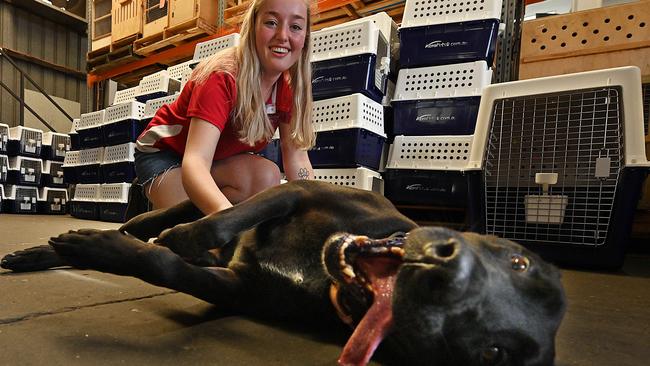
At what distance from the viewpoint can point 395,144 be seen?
9.89ft

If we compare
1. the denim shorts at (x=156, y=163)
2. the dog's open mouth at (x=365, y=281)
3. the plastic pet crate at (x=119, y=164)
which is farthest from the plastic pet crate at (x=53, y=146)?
the dog's open mouth at (x=365, y=281)

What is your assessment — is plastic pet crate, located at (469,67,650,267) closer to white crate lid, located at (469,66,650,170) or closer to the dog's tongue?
white crate lid, located at (469,66,650,170)

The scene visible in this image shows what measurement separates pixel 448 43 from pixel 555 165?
1.13 metres

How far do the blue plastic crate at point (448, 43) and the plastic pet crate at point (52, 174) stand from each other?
5254mm

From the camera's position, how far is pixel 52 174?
606 centimetres

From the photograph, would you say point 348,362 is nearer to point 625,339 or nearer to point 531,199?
point 625,339

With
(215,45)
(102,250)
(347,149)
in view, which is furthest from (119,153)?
(102,250)

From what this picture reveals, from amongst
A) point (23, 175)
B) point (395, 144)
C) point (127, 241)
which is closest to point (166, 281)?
point (127, 241)

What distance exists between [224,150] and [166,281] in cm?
102

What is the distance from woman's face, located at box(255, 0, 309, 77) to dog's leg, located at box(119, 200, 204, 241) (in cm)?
60

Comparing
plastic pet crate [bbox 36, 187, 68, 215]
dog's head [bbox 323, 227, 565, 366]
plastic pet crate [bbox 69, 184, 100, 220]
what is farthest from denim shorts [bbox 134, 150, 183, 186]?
plastic pet crate [bbox 36, 187, 68, 215]

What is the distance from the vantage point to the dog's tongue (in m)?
0.64

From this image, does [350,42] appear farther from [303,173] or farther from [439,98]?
[303,173]

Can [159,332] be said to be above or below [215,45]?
below
